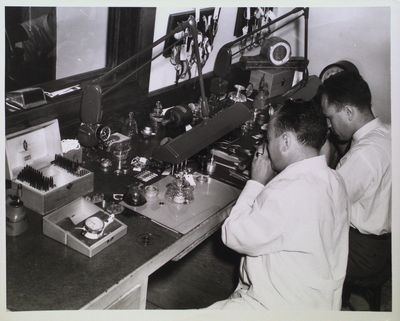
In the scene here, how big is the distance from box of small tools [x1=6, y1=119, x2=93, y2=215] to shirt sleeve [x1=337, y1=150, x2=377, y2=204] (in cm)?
124

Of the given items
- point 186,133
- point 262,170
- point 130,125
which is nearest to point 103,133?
point 130,125

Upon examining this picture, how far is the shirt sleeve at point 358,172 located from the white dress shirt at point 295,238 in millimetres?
408

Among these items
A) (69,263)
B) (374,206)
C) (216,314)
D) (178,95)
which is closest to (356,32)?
(178,95)

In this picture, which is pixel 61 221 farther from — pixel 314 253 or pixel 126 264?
pixel 314 253

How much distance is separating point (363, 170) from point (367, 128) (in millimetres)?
271

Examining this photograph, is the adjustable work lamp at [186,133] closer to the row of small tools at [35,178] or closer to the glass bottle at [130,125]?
the row of small tools at [35,178]

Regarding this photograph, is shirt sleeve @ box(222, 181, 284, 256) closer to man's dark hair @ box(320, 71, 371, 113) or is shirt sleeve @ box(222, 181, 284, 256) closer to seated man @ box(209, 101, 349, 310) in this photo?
seated man @ box(209, 101, 349, 310)

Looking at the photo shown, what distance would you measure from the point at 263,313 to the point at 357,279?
2.79 ft

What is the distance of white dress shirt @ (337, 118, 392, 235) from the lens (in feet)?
7.17

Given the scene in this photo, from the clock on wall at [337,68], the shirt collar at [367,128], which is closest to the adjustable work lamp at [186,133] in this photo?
the shirt collar at [367,128]

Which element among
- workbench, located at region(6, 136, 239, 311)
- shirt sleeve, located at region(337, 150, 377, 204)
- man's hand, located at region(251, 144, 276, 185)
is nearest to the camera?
workbench, located at region(6, 136, 239, 311)

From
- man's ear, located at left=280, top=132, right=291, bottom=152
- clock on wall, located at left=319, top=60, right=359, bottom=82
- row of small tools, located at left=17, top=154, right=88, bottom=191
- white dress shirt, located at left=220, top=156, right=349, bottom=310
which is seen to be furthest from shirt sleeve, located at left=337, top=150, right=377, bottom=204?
clock on wall, located at left=319, top=60, right=359, bottom=82

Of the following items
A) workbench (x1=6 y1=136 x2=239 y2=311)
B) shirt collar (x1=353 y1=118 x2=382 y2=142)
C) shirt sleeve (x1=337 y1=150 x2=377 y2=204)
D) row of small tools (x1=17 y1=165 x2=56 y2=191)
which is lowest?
workbench (x1=6 y1=136 x2=239 y2=311)

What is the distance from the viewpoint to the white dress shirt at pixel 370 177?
7.17 feet
